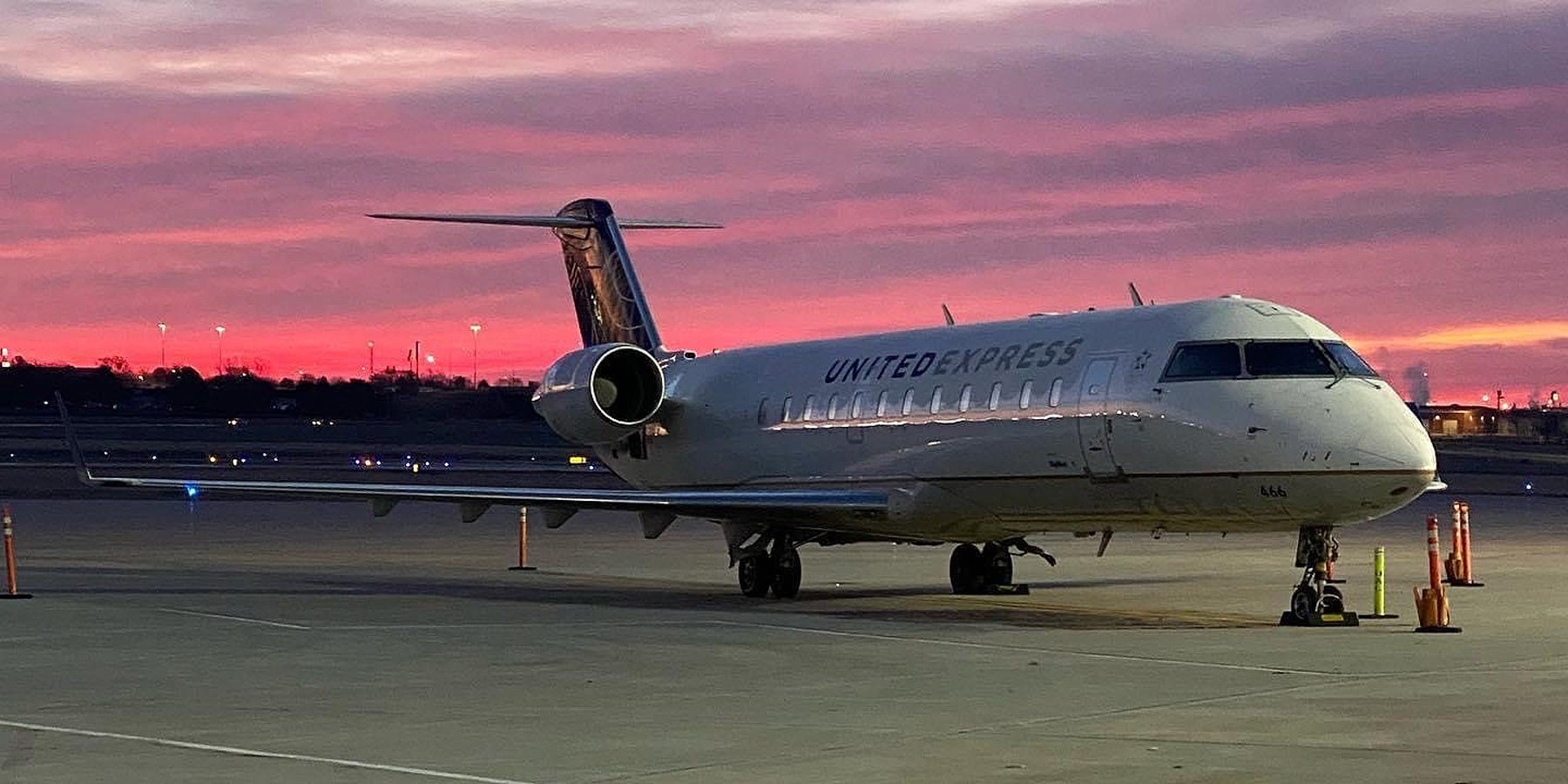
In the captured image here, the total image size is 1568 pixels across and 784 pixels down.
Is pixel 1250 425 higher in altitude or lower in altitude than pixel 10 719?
higher

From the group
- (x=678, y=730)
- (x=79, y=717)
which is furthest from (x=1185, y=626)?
(x=79, y=717)

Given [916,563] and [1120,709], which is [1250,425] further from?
[916,563]

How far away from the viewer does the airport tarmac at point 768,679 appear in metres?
10.7

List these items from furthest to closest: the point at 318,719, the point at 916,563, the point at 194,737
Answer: the point at 916,563
the point at 318,719
the point at 194,737

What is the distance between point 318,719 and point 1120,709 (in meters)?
4.41

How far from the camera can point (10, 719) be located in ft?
41.7

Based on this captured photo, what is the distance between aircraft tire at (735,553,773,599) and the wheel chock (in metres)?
6.52

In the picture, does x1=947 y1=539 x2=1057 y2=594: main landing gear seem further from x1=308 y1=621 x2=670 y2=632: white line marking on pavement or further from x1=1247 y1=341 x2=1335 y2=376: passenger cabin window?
x1=308 y1=621 x2=670 y2=632: white line marking on pavement

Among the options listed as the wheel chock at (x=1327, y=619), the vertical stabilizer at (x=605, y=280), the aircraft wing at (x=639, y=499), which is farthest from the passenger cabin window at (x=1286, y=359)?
the vertical stabilizer at (x=605, y=280)

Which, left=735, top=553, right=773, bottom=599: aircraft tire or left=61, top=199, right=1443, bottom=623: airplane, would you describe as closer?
left=61, top=199, right=1443, bottom=623: airplane

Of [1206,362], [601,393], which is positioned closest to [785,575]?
[601,393]

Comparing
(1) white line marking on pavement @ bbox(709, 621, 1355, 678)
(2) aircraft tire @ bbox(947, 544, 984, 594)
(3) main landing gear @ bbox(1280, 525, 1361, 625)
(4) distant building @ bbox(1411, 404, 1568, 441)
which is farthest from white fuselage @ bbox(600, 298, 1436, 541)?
(4) distant building @ bbox(1411, 404, 1568, 441)

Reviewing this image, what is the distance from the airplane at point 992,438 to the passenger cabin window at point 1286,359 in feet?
0.07

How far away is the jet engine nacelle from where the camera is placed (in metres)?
25.8
